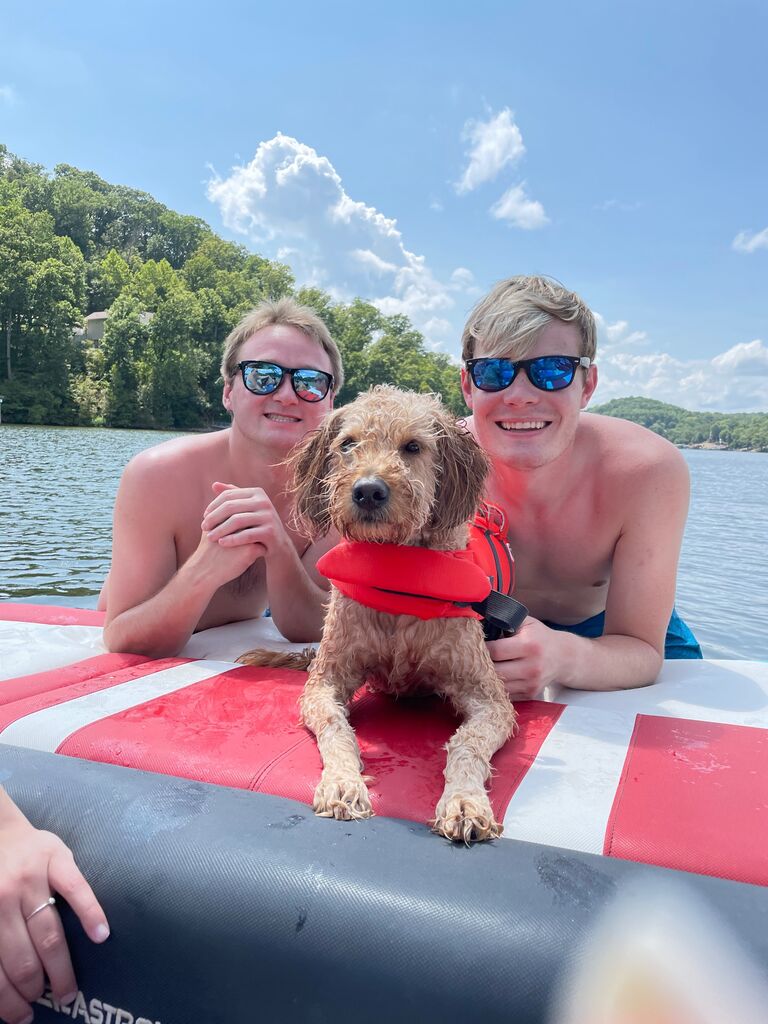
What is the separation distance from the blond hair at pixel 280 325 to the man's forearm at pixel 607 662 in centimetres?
229

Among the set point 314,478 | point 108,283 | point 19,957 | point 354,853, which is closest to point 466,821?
point 354,853

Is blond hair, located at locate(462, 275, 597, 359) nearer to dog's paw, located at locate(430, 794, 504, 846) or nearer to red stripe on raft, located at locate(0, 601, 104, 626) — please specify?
dog's paw, located at locate(430, 794, 504, 846)

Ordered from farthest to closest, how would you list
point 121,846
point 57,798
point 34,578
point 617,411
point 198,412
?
point 617,411 → point 198,412 → point 34,578 → point 57,798 → point 121,846

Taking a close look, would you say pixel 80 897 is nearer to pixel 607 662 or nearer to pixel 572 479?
pixel 607 662

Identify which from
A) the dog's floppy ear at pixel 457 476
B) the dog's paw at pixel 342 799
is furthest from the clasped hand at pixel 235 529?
the dog's paw at pixel 342 799

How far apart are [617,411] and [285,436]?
387 ft

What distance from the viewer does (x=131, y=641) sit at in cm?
367

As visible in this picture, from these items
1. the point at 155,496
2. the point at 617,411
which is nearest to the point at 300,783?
the point at 155,496

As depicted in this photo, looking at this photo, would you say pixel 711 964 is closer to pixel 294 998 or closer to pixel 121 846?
pixel 294 998

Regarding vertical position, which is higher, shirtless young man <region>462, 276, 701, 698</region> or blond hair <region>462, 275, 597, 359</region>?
blond hair <region>462, 275, 597, 359</region>

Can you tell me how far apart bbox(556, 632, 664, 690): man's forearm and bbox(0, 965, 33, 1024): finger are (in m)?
2.26

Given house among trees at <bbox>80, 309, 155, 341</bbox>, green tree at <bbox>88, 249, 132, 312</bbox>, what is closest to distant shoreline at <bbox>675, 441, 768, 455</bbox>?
green tree at <bbox>88, 249, 132, 312</bbox>

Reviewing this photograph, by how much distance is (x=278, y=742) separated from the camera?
2.46m

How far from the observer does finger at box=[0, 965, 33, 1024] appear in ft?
5.22
